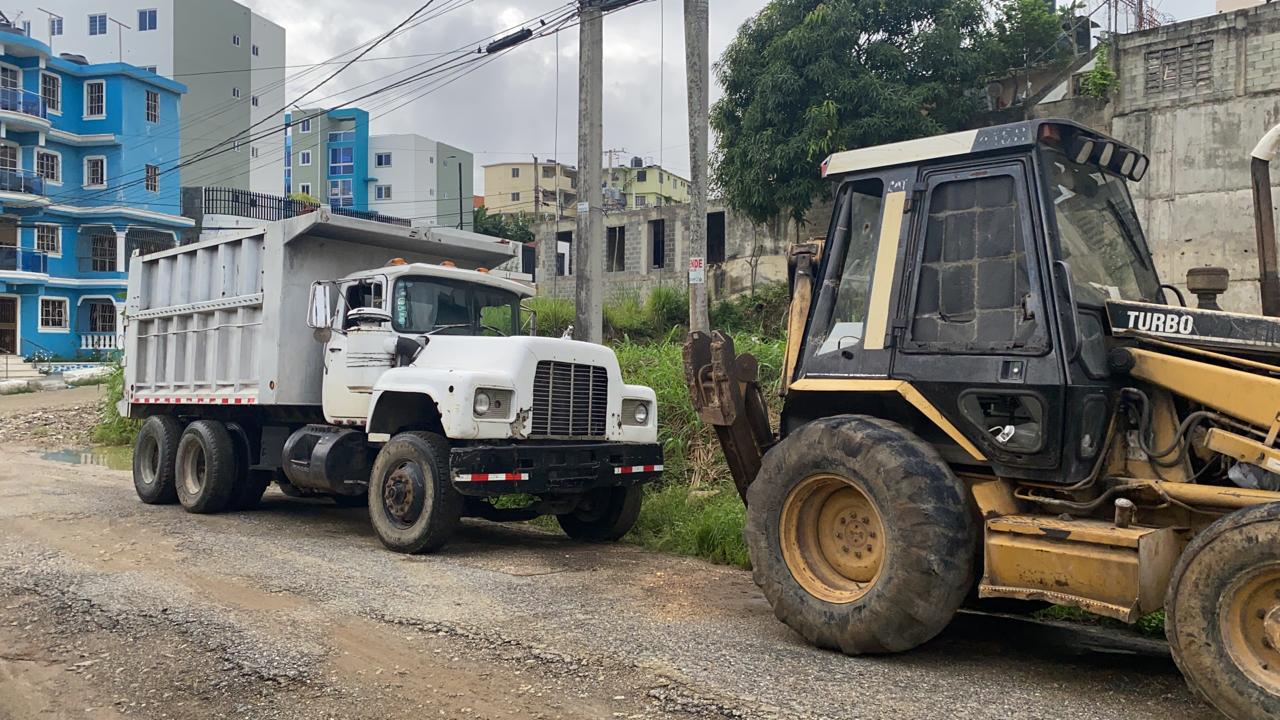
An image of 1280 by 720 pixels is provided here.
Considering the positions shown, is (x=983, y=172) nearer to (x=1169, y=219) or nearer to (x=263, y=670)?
(x=263, y=670)

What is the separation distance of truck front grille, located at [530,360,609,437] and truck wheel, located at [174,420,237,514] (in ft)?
14.5

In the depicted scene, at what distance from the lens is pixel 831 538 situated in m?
5.88

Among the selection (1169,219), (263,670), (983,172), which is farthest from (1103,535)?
(1169,219)

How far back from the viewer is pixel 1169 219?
17.2m

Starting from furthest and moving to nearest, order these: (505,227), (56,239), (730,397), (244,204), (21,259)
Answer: (505,227) → (244,204) → (56,239) → (21,259) → (730,397)

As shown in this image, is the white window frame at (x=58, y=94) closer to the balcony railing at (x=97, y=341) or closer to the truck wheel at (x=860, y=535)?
the balcony railing at (x=97, y=341)

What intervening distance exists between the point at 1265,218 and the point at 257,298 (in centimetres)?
908

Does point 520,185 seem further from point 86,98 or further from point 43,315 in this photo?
point 43,315

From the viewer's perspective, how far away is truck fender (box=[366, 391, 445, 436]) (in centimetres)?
931

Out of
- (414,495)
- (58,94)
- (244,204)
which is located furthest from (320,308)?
(58,94)

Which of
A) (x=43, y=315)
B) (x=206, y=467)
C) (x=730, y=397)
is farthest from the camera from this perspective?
(x=43, y=315)

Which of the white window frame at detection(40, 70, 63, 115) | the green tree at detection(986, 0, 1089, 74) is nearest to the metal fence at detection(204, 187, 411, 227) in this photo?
the white window frame at detection(40, 70, 63, 115)

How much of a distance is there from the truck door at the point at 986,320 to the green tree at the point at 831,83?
12.5 m

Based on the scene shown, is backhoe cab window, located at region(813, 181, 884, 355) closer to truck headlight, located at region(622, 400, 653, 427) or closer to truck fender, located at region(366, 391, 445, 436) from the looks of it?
truck headlight, located at region(622, 400, 653, 427)
